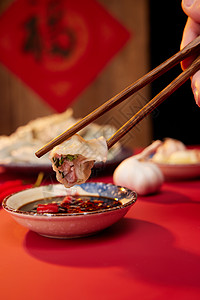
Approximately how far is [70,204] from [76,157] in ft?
0.50

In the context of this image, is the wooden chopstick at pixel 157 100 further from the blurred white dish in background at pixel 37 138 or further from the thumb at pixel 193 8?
the blurred white dish in background at pixel 37 138

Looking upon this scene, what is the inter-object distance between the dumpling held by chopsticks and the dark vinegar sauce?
2.8 inches

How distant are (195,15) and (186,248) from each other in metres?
0.67

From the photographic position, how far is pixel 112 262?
859mm

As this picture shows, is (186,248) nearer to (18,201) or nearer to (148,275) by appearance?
(148,275)

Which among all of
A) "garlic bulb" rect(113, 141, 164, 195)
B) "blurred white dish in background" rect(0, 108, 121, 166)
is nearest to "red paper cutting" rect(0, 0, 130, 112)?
"blurred white dish in background" rect(0, 108, 121, 166)

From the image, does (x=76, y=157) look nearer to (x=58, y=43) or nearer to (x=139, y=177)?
(x=139, y=177)

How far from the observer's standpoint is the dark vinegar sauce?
1.04 m

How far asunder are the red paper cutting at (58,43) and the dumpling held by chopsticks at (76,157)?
4.57 metres

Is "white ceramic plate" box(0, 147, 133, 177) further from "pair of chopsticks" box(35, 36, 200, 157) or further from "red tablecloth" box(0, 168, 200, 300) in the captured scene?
"pair of chopsticks" box(35, 36, 200, 157)

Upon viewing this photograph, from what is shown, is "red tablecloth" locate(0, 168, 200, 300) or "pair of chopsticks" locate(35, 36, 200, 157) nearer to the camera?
"red tablecloth" locate(0, 168, 200, 300)

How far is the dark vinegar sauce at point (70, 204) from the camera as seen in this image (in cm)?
104

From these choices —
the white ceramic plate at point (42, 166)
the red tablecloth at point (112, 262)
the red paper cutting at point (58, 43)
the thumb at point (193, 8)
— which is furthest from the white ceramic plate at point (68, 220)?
the red paper cutting at point (58, 43)

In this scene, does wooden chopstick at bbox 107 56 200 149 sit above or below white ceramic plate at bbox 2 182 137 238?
above
